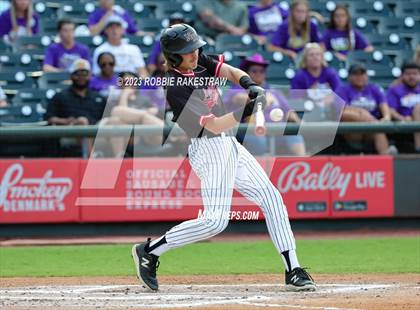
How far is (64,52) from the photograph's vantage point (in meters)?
12.1

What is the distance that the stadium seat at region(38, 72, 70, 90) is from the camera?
1189 cm

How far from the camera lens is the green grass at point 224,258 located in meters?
8.09

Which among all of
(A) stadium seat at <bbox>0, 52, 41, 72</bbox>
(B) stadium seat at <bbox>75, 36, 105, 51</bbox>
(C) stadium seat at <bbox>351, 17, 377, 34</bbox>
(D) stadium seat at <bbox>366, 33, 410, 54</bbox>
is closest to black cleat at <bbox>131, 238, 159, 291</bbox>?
(A) stadium seat at <bbox>0, 52, 41, 72</bbox>

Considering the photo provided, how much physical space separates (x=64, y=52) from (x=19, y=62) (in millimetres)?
747

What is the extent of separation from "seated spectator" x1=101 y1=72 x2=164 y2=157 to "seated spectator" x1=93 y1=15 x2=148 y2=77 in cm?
125

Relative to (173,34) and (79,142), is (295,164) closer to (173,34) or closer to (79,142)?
(79,142)

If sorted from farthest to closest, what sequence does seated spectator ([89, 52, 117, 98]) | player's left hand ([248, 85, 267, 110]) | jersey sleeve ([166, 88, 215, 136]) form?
seated spectator ([89, 52, 117, 98]) < jersey sleeve ([166, 88, 215, 136]) < player's left hand ([248, 85, 267, 110])


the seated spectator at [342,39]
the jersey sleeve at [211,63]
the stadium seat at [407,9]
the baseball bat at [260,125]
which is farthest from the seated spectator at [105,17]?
the baseball bat at [260,125]

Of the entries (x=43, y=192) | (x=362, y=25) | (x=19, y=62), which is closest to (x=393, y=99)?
(x=362, y=25)

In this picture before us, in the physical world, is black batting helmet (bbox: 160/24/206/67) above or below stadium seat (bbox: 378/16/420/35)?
above

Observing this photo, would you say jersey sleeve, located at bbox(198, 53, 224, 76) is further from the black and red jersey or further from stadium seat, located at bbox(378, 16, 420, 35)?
stadium seat, located at bbox(378, 16, 420, 35)

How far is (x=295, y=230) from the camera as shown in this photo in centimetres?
1106

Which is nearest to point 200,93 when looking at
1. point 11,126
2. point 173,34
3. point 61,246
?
point 173,34

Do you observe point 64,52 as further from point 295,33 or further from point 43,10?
point 295,33
